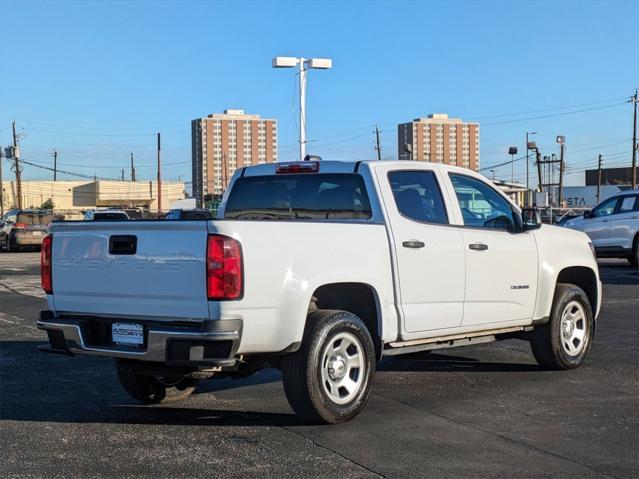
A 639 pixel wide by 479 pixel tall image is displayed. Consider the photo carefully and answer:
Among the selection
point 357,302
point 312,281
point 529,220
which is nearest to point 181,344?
point 312,281

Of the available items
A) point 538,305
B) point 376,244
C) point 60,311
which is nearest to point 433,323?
point 376,244

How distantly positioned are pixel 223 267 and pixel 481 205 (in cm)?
314

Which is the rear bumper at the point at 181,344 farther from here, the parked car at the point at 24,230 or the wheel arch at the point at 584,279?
the parked car at the point at 24,230

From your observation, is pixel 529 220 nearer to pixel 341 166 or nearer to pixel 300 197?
pixel 341 166

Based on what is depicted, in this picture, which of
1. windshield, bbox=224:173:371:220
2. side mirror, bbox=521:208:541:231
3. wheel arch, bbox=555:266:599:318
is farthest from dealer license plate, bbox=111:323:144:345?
wheel arch, bbox=555:266:599:318

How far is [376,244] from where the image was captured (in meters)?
6.48

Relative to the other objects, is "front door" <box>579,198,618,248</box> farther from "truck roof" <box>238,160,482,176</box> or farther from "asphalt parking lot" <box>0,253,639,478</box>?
"truck roof" <box>238,160,482,176</box>

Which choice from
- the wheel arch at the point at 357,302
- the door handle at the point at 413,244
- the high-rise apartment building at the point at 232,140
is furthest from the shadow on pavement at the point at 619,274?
the high-rise apartment building at the point at 232,140

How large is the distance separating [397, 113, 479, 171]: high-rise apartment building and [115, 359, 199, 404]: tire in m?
76.2

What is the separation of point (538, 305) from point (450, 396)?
1.47m

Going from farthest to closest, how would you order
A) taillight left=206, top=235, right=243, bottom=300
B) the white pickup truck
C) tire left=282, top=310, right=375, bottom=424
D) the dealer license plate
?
1. tire left=282, top=310, right=375, bottom=424
2. the dealer license plate
3. the white pickup truck
4. taillight left=206, top=235, right=243, bottom=300

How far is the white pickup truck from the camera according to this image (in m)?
5.57

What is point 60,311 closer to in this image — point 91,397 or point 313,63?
point 91,397

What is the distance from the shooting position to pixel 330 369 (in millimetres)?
6180
